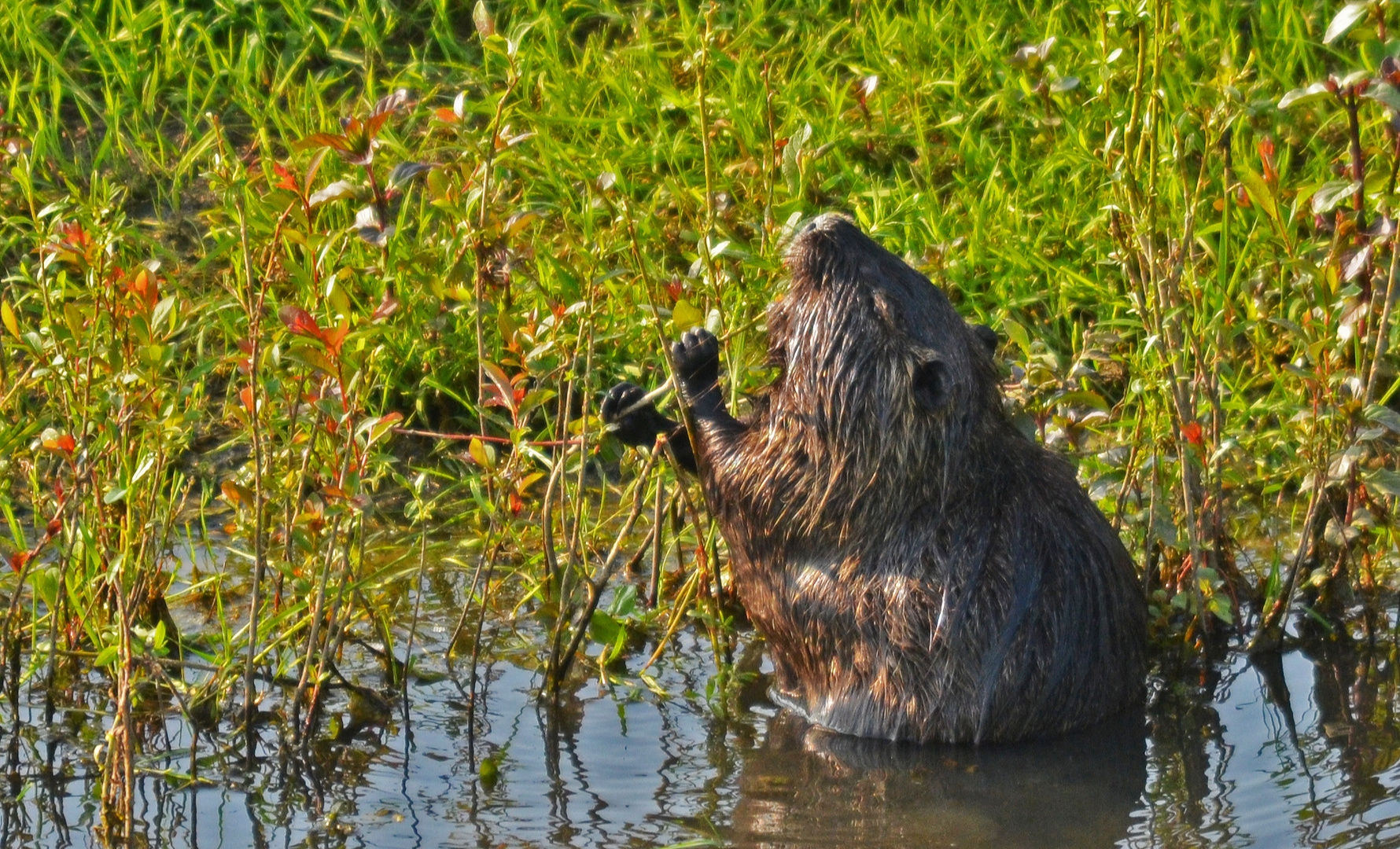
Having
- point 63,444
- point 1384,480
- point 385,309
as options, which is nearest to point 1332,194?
point 1384,480

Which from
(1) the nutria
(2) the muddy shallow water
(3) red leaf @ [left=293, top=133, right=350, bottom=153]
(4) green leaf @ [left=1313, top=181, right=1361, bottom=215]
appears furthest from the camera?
(1) the nutria

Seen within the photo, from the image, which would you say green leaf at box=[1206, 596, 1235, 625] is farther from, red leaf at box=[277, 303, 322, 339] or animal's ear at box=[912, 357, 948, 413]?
red leaf at box=[277, 303, 322, 339]

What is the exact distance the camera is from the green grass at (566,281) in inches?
134

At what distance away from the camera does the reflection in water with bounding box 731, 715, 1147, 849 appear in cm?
318

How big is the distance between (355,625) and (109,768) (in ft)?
3.47

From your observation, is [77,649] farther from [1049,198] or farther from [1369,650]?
[1049,198]

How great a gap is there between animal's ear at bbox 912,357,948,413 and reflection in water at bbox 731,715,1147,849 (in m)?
0.71

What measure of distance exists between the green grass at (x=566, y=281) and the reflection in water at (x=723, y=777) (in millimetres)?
128

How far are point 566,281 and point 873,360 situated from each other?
151 cm

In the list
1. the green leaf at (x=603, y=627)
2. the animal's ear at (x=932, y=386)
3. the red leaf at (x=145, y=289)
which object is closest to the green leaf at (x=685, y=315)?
the animal's ear at (x=932, y=386)

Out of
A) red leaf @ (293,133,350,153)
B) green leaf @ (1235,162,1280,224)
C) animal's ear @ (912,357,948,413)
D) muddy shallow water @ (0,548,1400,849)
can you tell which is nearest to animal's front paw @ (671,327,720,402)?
animal's ear @ (912,357,948,413)

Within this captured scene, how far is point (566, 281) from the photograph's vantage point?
16.3ft

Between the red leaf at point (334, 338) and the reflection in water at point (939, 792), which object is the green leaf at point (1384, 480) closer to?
the reflection in water at point (939, 792)

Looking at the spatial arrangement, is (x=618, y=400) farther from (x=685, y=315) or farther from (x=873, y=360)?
(x=873, y=360)
